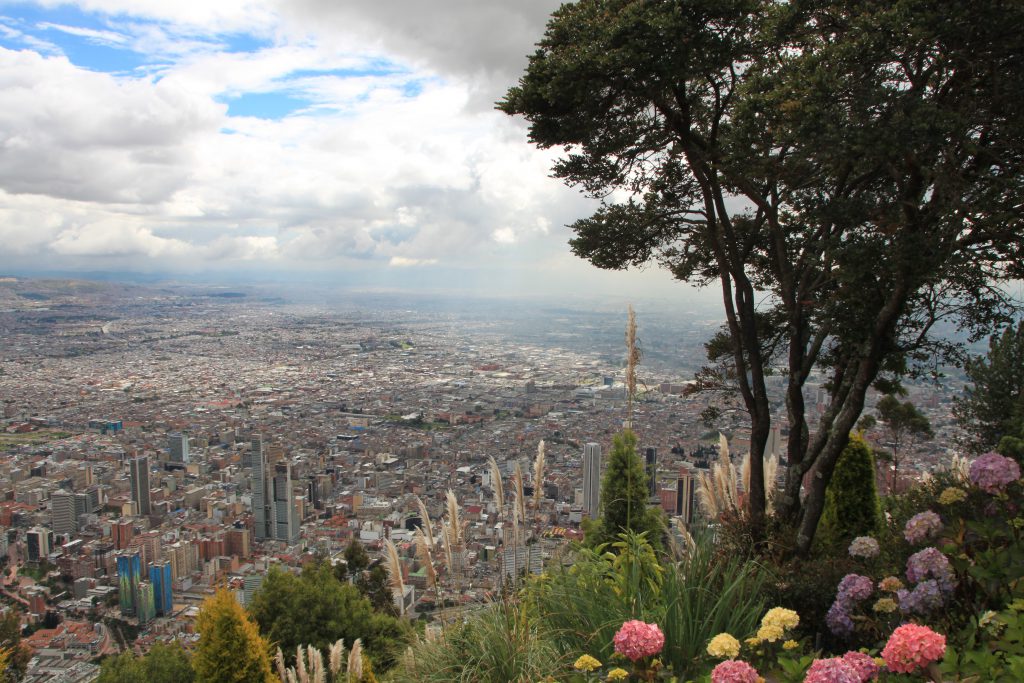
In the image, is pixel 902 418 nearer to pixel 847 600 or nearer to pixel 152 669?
pixel 847 600

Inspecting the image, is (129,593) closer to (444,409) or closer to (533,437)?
(533,437)

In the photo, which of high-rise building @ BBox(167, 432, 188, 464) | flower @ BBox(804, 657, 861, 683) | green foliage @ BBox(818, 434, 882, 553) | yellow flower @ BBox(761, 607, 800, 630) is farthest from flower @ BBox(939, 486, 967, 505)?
high-rise building @ BBox(167, 432, 188, 464)

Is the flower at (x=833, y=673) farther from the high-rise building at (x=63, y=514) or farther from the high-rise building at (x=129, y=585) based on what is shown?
the high-rise building at (x=63, y=514)

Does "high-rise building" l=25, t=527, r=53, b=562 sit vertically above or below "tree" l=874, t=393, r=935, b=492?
below

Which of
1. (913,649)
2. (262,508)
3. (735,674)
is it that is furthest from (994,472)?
(262,508)

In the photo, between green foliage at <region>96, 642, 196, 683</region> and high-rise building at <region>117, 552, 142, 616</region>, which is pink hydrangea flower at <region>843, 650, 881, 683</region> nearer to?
green foliage at <region>96, 642, 196, 683</region>

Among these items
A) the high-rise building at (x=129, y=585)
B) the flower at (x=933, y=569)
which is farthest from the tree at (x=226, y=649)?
the flower at (x=933, y=569)
